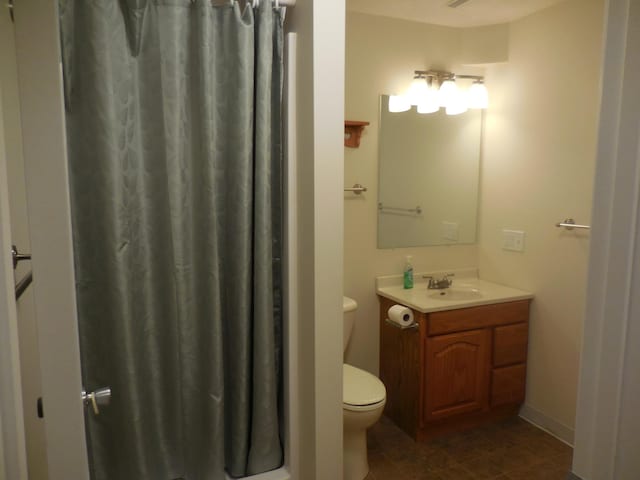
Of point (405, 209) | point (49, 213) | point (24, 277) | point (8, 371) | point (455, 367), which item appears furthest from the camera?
point (405, 209)

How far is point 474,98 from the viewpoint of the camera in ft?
8.89

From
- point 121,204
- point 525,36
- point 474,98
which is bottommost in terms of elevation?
point 121,204

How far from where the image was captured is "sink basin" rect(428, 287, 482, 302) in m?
2.60

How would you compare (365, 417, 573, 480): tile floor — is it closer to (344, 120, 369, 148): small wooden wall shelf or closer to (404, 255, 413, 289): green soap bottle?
(404, 255, 413, 289): green soap bottle

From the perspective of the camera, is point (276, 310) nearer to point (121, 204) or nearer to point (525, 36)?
point (121, 204)

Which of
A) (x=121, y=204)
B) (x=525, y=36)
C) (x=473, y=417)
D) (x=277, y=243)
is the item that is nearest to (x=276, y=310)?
(x=277, y=243)

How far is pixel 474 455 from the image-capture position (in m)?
2.34

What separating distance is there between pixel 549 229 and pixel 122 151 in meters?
2.32

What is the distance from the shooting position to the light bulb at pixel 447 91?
8.68ft

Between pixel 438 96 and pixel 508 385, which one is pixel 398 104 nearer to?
pixel 438 96

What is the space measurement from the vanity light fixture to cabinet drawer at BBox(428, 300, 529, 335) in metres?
1.25

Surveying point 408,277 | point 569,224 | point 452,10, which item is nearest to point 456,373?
point 408,277

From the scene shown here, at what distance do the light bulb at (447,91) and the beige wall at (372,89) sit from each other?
171 mm

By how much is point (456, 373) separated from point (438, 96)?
67.4 inches
